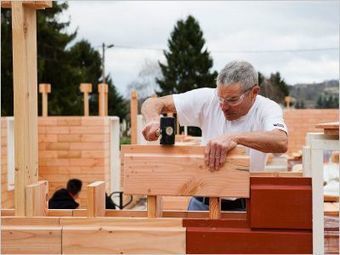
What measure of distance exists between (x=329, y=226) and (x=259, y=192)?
0.79 m

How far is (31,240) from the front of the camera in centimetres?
237

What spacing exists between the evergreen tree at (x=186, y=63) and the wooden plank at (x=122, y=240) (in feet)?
108

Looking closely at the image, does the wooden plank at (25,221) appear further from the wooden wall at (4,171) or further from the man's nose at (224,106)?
the wooden wall at (4,171)

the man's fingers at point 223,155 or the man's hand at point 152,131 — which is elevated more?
the man's hand at point 152,131

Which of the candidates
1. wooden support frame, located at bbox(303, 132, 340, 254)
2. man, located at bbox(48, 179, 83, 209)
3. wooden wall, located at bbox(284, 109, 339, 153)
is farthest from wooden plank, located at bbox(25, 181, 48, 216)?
wooden wall, located at bbox(284, 109, 339, 153)

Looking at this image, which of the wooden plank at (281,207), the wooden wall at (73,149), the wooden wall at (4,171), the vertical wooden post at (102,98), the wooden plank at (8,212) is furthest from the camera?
the vertical wooden post at (102,98)

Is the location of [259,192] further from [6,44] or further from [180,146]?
[6,44]

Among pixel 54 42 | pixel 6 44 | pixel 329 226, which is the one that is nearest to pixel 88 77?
pixel 54 42

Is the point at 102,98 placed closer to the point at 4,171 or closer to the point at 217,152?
the point at 4,171

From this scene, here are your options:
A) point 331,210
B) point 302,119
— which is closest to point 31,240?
point 331,210

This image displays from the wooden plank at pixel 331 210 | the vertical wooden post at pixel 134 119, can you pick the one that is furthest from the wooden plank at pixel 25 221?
the vertical wooden post at pixel 134 119

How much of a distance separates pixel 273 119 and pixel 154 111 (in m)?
0.51

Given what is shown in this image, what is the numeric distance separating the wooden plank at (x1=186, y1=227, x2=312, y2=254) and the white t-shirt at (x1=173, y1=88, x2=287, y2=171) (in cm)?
55

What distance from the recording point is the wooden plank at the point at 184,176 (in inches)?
89.8
